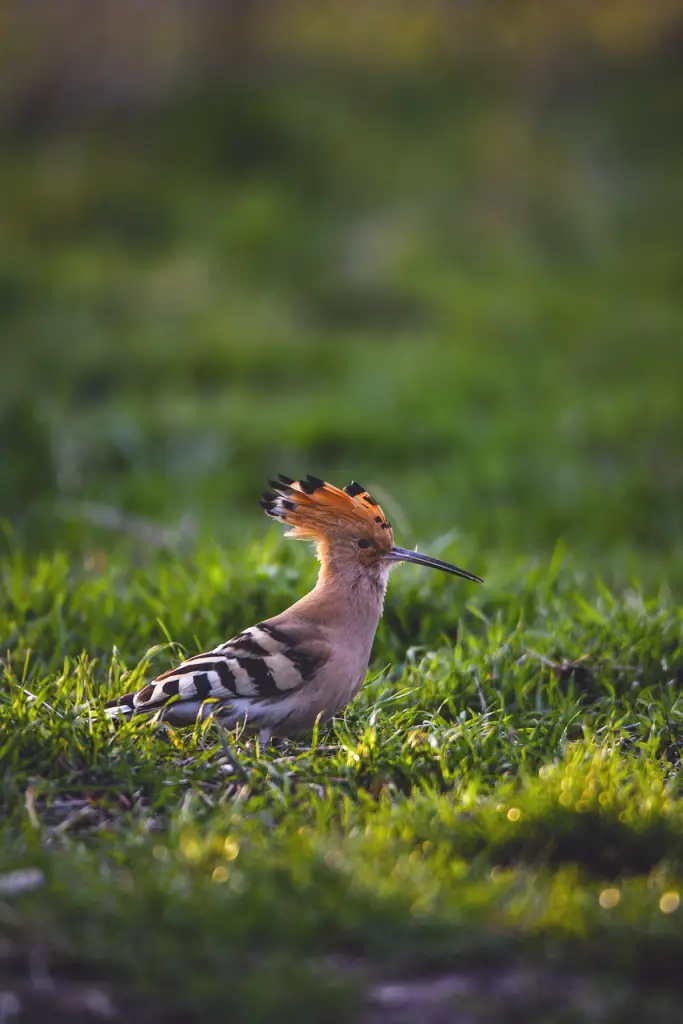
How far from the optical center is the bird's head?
3516mm

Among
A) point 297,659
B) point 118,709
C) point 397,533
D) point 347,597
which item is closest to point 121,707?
point 118,709

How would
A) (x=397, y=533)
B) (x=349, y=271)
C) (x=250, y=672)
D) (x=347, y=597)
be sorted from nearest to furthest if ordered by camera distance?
(x=250, y=672) < (x=347, y=597) < (x=397, y=533) < (x=349, y=271)

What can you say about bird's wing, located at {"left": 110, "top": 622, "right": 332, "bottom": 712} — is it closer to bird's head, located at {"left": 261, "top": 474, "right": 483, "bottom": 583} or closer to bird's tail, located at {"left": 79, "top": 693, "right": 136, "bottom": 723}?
bird's tail, located at {"left": 79, "top": 693, "right": 136, "bottom": 723}

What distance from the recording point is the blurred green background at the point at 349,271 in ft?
22.4

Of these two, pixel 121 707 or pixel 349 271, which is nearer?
pixel 121 707

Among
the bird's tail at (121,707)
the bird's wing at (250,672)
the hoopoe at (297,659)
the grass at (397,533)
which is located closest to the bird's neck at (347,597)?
the hoopoe at (297,659)

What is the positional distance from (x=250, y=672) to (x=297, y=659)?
0.13m

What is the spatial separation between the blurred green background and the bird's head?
1236 millimetres

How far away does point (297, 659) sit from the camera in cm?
327

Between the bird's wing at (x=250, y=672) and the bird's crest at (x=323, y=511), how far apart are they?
1.18ft

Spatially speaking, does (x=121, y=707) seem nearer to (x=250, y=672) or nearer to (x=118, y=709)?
(x=118, y=709)

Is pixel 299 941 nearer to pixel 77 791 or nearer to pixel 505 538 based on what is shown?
pixel 77 791

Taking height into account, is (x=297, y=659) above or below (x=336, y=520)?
below

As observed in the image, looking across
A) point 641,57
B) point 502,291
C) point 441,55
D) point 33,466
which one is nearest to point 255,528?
point 33,466
